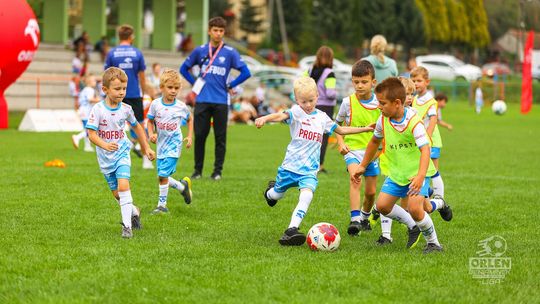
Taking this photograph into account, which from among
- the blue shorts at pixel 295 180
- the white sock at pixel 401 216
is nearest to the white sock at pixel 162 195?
the blue shorts at pixel 295 180

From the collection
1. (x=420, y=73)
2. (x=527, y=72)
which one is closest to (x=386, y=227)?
(x=420, y=73)

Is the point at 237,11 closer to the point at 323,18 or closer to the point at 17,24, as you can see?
the point at 323,18

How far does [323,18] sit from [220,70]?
7214 cm

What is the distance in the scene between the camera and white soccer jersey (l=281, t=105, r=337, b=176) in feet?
28.6

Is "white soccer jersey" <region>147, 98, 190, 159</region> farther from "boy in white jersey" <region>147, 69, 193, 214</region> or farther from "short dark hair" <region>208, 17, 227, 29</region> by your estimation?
"short dark hair" <region>208, 17, 227, 29</region>

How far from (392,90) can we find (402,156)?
62cm

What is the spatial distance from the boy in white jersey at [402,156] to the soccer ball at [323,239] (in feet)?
1.59

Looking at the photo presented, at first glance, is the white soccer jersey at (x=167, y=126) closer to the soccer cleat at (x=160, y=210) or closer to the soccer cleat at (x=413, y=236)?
the soccer cleat at (x=160, y=210)

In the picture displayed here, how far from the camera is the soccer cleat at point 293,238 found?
8.35 m

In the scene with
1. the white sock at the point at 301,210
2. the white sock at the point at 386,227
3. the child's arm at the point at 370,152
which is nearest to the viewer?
the child's arm at the point at 370,152

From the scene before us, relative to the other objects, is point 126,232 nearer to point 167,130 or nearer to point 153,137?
point 153,137

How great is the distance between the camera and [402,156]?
26.5ft

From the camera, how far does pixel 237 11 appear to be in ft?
293

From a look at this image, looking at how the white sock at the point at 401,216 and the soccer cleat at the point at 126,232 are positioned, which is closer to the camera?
the white sock at the point at 401,216
